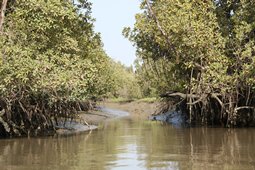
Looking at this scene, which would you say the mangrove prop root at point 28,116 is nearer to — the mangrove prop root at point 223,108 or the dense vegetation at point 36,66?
the dense vegetation at point 36,66

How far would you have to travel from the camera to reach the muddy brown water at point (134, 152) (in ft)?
34.4

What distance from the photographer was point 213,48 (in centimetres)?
1930

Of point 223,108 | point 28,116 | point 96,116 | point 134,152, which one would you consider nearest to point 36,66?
point 28,116

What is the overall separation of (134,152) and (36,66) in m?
4.38

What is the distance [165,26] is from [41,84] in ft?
22.3

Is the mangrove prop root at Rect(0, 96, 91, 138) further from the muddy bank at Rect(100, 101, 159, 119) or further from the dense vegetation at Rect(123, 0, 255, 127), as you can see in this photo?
the muddy bank at Rect(100, 101, 159, 119)

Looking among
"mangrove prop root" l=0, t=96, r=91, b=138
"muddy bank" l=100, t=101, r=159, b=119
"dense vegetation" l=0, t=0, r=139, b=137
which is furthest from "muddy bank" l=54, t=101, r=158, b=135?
"dense vegetation" l=0, t=0, r=139, b=137

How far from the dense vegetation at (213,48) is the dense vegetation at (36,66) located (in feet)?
13.5

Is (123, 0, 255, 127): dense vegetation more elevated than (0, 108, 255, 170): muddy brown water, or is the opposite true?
(123, 0, 255, 127): dense vegetation

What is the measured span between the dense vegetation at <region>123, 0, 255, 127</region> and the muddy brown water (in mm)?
2169

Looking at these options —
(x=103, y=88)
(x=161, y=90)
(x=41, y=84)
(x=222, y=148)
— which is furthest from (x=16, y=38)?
(x=103, y=88)

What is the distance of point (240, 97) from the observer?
65.2 ft

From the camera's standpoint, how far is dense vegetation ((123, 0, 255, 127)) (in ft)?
61.8

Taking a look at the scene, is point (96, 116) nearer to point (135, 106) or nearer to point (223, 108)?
point (223, 108)
